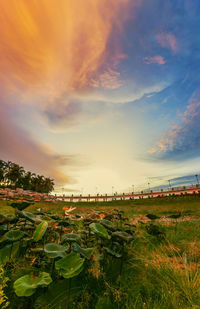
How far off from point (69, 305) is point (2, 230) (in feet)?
3.23

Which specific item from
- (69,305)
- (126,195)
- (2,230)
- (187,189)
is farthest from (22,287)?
(126,195)

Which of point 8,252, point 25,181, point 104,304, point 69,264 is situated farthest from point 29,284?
point 25,181

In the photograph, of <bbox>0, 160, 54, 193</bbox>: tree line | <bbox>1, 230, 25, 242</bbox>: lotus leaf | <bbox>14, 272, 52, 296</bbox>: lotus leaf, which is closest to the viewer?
<bbox>14, 272, 52, 296</bbox>: lotus leaf

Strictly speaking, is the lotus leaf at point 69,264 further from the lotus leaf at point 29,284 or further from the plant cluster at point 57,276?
the lotus leaf at point 29,284

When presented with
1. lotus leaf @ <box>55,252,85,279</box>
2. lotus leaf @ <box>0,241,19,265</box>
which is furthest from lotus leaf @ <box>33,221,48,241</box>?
lotus leaf @ <box>0,241,19,265</box>

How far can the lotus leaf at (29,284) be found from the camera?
84cm

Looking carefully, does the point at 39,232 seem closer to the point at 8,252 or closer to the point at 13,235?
the point at 13,235

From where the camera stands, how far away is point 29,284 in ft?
2.95

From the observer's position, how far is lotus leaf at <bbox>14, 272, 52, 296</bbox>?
84 centimetres

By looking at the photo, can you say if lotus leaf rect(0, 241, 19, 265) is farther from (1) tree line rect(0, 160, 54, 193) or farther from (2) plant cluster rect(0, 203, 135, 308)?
(1) tree line rect(0, 160, 54, 193)

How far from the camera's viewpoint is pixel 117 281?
1.50m

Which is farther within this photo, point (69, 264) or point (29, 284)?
point (69, 264)

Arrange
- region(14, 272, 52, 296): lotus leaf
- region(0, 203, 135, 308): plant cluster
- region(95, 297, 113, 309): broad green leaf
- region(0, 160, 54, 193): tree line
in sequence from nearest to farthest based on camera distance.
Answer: region(14, 272, 52, 296): lotus leaf, region(0, 203, 135, 308): plant cluster, region(95, 297, 113, 309): broad green leaf, region(0, 160, 54, 193): tree line

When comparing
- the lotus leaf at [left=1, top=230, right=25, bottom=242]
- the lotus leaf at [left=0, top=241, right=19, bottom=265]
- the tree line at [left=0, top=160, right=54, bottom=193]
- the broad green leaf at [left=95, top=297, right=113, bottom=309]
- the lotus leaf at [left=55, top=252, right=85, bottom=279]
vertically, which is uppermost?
the tree line at [left=0, top=160, right=54, bottom=193]
